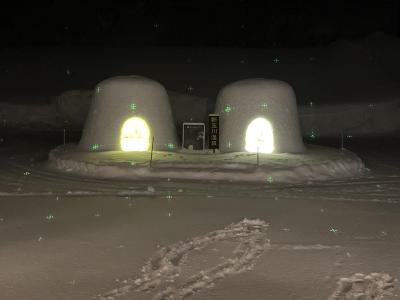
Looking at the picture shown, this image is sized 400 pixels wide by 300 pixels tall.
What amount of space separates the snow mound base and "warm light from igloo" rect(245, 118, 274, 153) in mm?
7695

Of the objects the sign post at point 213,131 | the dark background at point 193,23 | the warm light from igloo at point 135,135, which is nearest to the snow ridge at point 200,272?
the sign post at point 213,131

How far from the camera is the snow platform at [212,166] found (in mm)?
10062

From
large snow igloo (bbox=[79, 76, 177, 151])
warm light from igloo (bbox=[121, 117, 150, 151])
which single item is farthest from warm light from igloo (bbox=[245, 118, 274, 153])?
warm light from igloo (bbox=[121, 117, 150, 151])

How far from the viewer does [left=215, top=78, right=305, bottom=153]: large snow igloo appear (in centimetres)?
1242

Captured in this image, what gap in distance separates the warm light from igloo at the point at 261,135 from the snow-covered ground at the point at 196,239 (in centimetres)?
270

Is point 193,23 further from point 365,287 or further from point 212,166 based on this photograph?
point 365,287

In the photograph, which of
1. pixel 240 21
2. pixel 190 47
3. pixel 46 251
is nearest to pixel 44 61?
pixel 190 47

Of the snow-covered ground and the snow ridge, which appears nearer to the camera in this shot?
the snow ridge

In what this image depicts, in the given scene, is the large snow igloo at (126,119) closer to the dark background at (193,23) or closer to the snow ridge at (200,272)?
the snow ridge at (200,272)

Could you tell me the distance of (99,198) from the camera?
8273 millimetres

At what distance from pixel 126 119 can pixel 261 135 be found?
10.7 feet

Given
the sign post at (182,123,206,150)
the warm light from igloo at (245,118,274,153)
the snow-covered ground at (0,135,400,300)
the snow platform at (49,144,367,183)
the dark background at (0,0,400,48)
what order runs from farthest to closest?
the dark background at (0,0,400,48)
the sign post at (182,123,206,150)
the warm light from igloo at (245,118,274,153)
the snow platform at (49,144,367,183)
the snow-covered ground at (0,135,400,300)

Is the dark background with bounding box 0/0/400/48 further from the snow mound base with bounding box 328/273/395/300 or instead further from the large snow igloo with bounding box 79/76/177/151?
the snow mound base with bounding box 328/273/395/300

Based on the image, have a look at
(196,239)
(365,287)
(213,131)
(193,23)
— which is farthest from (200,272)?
(193,23)
